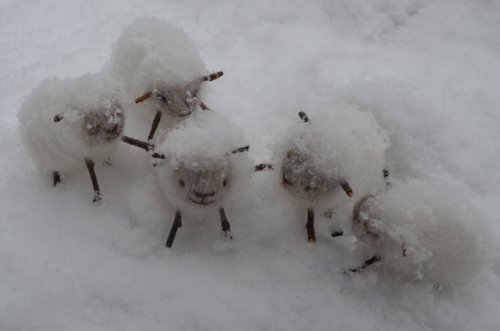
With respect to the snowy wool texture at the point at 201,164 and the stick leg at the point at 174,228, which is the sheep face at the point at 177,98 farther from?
the stick leg at the point at 174,228

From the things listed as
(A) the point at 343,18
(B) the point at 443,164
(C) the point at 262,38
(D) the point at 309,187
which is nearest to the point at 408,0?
(A) the point at 343,18

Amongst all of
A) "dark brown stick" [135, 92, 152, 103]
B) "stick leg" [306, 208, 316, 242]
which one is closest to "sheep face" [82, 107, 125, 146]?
"dark brown stick" [135, 92, 152, 103]

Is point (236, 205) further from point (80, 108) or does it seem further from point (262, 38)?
point (262, 38)

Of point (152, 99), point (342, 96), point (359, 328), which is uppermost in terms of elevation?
point (152, 99)

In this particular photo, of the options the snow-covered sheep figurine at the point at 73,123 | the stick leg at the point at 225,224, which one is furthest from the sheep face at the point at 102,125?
the stick leg at the point at 225,224

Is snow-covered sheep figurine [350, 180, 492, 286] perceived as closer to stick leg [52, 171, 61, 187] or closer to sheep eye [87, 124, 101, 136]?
sheep eye [87, 124, 101, 136]
